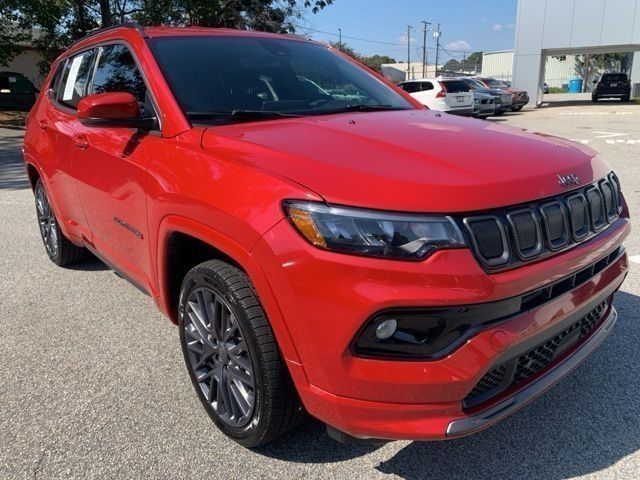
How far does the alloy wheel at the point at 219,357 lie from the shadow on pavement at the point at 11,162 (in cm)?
787

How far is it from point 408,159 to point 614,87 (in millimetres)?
34408

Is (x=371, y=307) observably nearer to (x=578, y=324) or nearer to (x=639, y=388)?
(x=578, y=324)

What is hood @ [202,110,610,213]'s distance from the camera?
189cm

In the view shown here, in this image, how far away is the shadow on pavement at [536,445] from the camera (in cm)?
230

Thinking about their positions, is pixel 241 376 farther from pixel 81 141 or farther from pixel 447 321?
pixel 81 141

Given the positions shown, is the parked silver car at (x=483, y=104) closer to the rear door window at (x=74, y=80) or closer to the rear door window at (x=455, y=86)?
the rear door window at (x=455, y=86)

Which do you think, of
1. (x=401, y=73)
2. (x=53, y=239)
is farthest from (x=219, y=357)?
(x=401, y=73)

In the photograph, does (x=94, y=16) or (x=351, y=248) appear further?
Result: (x=94, y=16)

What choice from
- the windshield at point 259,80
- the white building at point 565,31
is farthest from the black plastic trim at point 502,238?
the white building at point 565,31

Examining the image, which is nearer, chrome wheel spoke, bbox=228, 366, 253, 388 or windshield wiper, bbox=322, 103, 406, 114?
chrome wheel spoke, bbox=228, 366, 253, 388

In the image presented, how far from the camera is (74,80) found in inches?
165

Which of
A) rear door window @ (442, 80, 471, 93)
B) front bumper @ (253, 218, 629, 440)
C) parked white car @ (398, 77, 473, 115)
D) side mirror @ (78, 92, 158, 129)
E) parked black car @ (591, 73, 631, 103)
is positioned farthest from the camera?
parked black car @ (591, 73, 631, 103)

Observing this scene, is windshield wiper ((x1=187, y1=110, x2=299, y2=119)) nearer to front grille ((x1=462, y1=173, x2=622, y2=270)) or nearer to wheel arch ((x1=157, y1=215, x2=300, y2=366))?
wheel arch ((x1=157, y1=215, x2=300, y2=366))

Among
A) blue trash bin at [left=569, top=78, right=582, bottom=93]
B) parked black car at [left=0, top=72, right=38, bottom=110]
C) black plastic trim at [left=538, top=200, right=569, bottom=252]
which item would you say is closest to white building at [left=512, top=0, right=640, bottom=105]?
parked black car at [left=0, top=72, right=38, bottom=110]
